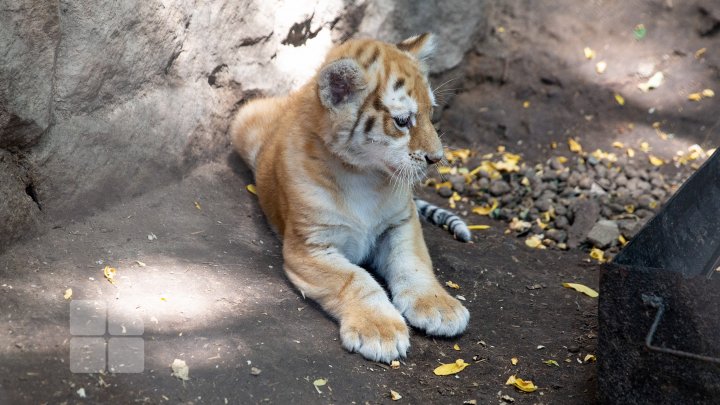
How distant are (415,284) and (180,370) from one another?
1.54 m

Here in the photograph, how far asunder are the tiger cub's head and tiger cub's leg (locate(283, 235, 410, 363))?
1.97 ft

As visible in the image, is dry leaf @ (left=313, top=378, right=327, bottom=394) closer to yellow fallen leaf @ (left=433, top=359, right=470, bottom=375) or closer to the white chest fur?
yellow fallen leaf @ (left=433, top=359, right=470, bottom=375)

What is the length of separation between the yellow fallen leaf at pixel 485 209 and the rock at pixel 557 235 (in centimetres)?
55

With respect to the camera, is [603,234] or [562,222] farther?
[562,222]

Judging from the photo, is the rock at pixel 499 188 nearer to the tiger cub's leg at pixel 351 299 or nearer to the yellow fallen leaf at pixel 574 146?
the yellow fallen leaf at pixel 574 146

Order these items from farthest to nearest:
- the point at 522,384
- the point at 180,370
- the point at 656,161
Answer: the point at 656,161 → the point at 522,384 → the point at 180,370

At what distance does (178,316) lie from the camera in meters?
3.87

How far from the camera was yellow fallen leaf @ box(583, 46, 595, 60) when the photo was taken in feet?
24.5

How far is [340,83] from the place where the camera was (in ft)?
13.9

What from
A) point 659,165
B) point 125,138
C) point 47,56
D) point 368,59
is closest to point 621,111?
point 659,165

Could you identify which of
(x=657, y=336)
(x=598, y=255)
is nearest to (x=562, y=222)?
(x=598, y=255)

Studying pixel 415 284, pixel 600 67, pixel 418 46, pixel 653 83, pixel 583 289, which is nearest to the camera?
pixel 415 284

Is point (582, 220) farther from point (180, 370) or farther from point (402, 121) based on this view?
point (180, 370)

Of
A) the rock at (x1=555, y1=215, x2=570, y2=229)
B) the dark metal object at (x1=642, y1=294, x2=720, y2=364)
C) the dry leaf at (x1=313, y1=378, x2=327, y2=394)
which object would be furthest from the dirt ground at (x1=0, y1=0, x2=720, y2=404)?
the dark metal object at (x1=642, y1=294, x2=720, y2=364)
